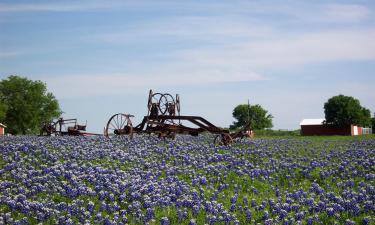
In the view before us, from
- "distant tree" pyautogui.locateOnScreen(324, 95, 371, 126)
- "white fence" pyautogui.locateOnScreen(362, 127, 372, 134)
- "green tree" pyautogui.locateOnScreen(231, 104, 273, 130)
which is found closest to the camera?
"distant tree" pyautogui.locateOnScreen(324, 95, 371, 126)

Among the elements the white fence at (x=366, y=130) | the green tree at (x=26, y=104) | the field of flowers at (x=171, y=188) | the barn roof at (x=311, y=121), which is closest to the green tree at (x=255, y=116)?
the barn roof at (x=311, y=121)

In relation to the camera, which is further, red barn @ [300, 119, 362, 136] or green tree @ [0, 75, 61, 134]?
red barn @ [300, 119, 362, 136]

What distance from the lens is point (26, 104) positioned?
87.1 metres

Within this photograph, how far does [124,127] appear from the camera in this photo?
24.7m

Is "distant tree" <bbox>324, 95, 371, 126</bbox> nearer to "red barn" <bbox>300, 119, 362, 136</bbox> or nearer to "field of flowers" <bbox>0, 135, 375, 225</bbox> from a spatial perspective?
"red barn" <bbox>300, 119, 362, 136</bbox>

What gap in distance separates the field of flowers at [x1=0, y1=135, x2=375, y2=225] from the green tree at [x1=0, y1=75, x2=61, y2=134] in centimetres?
7184

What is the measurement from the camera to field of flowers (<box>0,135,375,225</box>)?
9.34 metres

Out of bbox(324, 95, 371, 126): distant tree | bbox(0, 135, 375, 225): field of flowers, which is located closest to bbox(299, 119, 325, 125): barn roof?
bbox(324, 95, 371, 126): distant tree

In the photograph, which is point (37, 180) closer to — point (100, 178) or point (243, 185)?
point (100, 178)

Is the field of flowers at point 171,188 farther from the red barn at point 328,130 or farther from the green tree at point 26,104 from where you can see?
the red barn at point 328,130

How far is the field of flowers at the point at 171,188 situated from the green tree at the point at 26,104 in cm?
7184

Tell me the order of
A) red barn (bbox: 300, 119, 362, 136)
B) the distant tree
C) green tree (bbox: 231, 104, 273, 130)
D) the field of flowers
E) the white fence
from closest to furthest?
the field of flowers, the distant tree, red barn (bbox: 300, 119, 362, 136), the white fence, green tree (bbox: 231, 104, 273, 130)

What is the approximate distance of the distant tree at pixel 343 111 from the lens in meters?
99.1

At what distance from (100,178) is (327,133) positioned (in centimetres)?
9393
